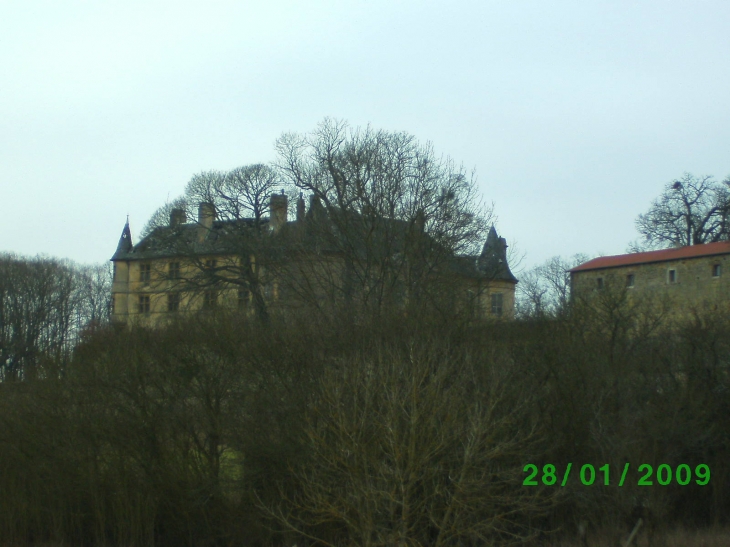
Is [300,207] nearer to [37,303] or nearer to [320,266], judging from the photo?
[320,266]

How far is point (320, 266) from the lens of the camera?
31984 mm

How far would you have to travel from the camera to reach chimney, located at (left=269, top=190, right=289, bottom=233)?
38.0m

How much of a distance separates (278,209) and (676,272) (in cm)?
2017

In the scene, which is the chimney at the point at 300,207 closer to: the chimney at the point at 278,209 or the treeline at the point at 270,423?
the chimney at the point at 278,209

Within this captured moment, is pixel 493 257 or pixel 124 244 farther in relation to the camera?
pixel 124 244

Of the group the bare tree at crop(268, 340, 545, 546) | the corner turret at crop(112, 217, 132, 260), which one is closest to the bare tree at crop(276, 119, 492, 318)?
the bare tree at crop(268, 340, 545, 546)

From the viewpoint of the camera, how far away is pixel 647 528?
16.6 m

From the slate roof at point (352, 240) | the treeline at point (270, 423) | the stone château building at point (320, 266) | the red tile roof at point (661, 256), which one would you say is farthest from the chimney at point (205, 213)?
the red tile roof at point (661, 256)

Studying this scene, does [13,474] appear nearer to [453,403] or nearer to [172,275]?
[453,403]

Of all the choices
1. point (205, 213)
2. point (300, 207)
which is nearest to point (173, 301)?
point (205, 213)

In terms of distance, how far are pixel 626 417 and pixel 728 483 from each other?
4.21m

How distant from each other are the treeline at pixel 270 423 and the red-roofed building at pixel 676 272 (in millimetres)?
19496
